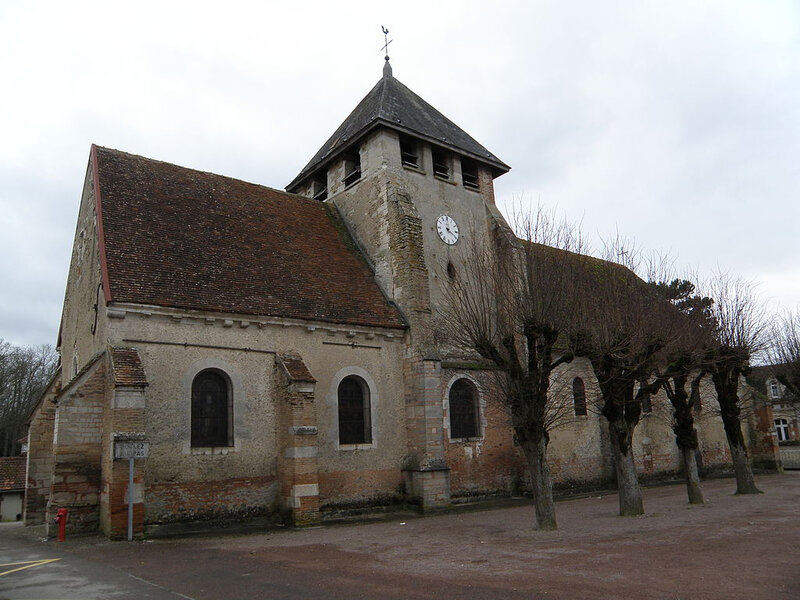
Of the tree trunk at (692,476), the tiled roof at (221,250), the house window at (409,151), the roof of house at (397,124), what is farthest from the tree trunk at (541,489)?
the roof of house at (397,124)

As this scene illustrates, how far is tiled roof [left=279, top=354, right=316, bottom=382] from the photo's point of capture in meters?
14.6

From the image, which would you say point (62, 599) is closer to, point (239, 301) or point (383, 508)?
point (239, 301)

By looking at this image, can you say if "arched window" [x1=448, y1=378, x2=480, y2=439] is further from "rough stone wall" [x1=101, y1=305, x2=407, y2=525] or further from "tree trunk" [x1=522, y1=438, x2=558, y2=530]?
"tree trunk" [x1=522, y1=438, x2=558, y2=530]

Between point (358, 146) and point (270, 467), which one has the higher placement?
point (358, 146)

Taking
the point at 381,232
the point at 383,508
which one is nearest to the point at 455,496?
the point at 383,508

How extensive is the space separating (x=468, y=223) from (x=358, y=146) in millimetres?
4783

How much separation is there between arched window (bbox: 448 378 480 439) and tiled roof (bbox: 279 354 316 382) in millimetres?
5273

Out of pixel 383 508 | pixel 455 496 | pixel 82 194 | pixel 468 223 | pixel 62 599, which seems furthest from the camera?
pixel 468 223

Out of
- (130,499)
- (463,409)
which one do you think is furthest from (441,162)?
(130,499)

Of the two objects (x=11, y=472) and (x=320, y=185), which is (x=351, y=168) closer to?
(x=320, y=185)

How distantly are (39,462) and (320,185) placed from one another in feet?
43.8

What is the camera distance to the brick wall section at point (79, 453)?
41.9 ft

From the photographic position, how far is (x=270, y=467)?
48.1 feet

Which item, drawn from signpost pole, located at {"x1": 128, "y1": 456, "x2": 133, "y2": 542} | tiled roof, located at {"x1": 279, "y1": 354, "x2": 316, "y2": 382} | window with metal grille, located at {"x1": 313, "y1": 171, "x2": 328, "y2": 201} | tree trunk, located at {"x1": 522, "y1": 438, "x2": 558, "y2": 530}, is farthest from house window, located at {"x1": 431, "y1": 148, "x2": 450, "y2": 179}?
signpost pole, located at {"x1": 128, "y1": 456, "x2": 133, "y2": 542}
